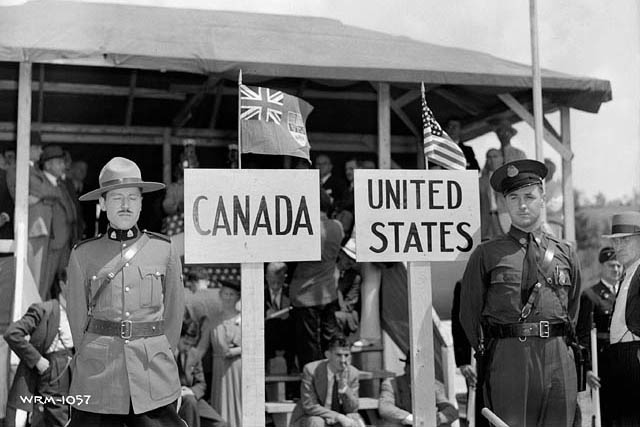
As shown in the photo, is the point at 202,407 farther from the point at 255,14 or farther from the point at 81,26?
the point at 255,14

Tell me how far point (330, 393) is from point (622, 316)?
96.1 inches

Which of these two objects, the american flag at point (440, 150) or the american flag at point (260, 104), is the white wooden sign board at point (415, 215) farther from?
the american flag at point (260, 104)

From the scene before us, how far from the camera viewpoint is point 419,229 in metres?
5.17

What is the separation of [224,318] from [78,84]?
166 inches

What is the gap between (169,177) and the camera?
1077 centimetres

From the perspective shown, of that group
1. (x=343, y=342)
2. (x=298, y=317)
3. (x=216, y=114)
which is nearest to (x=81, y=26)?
(x=216, y=114)

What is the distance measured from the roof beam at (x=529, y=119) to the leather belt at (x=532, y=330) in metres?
4.40

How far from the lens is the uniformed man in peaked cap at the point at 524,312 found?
462 centimetres

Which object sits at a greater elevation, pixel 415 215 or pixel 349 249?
pixel 415 215

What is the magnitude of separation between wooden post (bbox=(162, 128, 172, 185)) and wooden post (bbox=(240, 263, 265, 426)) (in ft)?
19.9

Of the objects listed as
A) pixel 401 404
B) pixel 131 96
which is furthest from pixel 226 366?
pixel 131 96

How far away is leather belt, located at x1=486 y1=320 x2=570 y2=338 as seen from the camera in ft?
15.2

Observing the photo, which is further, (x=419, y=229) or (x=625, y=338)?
(x=625, y=338)

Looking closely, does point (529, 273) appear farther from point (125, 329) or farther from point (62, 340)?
point (62, 340)
